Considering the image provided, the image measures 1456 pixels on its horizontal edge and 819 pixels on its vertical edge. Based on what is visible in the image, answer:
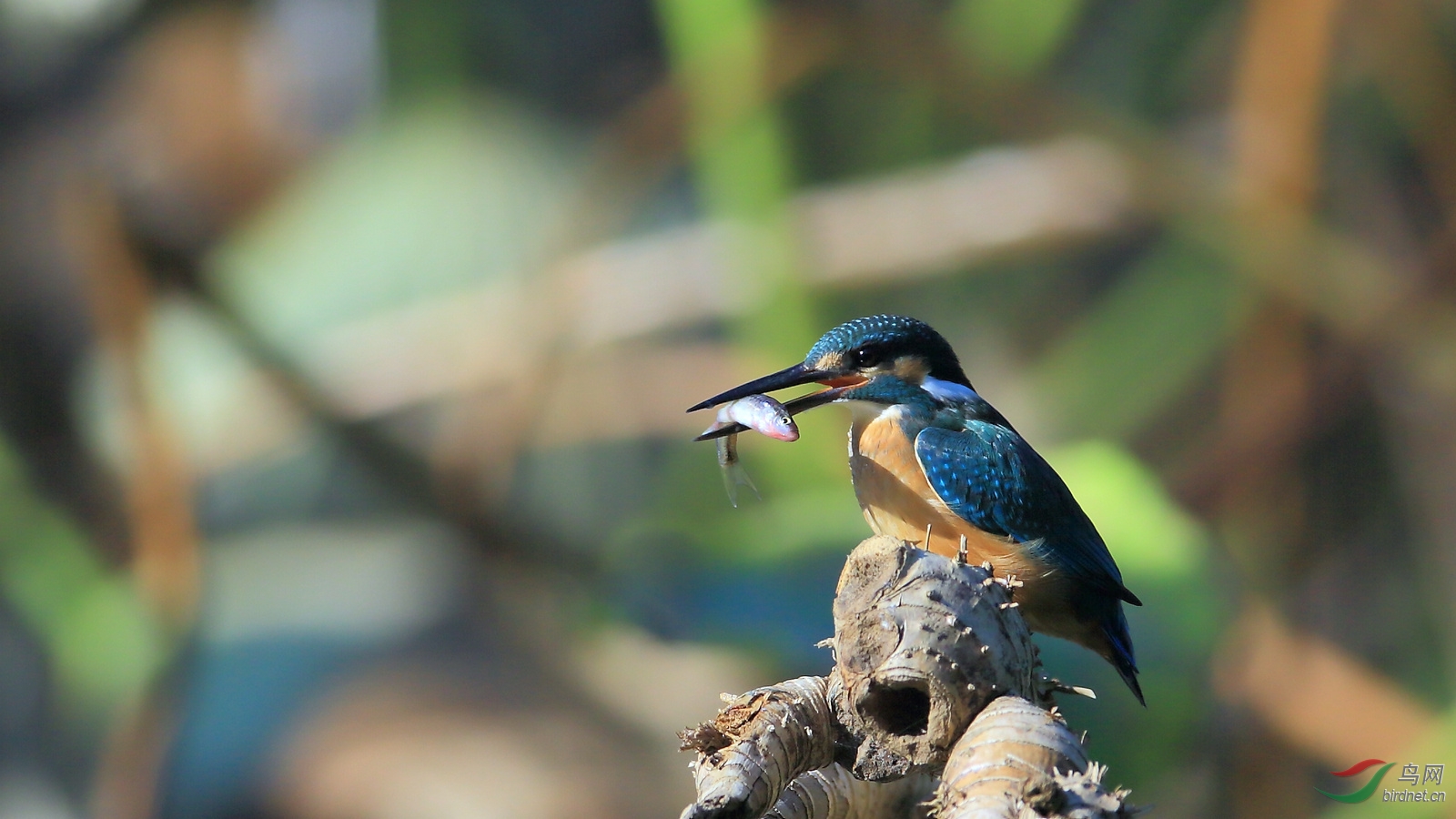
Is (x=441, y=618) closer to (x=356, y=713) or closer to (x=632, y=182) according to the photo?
(x=356, y=713)

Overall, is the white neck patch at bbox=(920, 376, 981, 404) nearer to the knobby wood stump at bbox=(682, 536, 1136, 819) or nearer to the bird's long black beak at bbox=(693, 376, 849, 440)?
the bird's long black beak at bbox=(693, 376, 849, 440)

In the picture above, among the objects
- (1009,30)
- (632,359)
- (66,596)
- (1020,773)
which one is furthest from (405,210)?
(1020,773)

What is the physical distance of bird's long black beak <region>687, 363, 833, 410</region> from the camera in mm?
1521

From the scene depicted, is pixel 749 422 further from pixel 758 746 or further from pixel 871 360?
pixel 758 746

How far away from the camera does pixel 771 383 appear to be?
1553 mm

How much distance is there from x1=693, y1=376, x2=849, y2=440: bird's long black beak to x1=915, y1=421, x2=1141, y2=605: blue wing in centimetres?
14

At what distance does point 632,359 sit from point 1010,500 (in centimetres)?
262

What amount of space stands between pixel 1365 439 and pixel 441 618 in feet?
11.2

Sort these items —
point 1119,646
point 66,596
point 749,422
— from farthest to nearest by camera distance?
point 66,596
point 1119,646
point 749,422

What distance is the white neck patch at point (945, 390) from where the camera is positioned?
5.73 ft

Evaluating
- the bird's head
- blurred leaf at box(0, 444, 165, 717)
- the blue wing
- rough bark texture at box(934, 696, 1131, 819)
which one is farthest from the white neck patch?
blurred leaf at box(0, 444, 165, 717)

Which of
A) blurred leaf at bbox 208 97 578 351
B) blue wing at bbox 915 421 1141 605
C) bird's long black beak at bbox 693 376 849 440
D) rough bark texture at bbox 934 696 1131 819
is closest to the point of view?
rough bark texture at bbox 934 696 1131 819

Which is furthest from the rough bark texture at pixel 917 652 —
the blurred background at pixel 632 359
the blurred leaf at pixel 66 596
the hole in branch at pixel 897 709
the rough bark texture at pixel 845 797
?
the blurred leaf at pixel 66 596

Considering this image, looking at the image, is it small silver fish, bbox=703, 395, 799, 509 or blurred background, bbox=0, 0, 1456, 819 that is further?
blurred background, bbox=0, 0, 1456, 819
